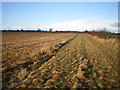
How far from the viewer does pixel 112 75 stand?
5.09 m

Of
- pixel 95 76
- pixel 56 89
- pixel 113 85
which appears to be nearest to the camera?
pixel 56 89

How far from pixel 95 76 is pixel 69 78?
143 cm

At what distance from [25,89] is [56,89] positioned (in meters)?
1.33

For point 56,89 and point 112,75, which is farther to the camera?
point 112,75

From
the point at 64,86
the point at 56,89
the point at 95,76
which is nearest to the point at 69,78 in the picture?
the point at 64,86

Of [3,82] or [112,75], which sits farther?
[112,75]

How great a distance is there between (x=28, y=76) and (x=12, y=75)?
981 millimetres

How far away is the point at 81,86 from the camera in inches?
159

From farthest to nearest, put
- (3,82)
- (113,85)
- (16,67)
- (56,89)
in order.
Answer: (16,67) < (3,82) < (113,85) < (56,89)

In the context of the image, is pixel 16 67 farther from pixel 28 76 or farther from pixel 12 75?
pixel 28 76

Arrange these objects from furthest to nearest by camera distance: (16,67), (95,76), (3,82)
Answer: (16,67) → (95,76) → (3,82)

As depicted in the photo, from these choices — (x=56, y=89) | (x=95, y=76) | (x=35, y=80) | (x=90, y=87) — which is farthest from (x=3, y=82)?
(x=95, y=76)

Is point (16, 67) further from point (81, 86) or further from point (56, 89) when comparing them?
point (81, 86)

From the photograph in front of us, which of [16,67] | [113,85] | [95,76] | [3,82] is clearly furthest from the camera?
[16,67]
